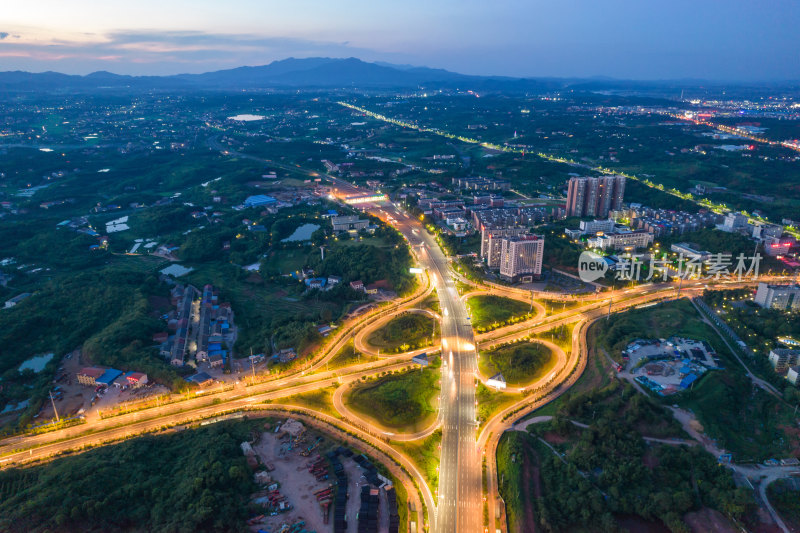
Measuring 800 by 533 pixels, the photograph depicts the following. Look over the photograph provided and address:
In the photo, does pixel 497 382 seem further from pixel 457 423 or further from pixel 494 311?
pixel 494 311

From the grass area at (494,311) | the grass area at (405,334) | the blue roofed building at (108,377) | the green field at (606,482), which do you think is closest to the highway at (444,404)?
the grass area at (494,311)

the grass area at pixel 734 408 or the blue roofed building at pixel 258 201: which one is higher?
the blue roofed building at pixel 258 201

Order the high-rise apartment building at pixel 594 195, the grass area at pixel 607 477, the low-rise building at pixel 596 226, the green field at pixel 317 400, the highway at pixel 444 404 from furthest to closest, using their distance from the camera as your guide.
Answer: the high-rise apartment building at pixel 594 195, the low-rise building at pixel 596 226, the green field at pixel 317 400, the highway at pixel 444 404, the grass area at pixel 607 477

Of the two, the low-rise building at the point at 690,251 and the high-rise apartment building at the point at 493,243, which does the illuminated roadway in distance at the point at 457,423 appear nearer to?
the high-rise apartment building at the point at 493,243

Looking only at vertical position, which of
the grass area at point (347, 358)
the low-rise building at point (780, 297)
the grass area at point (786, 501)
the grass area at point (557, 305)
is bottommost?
the grass area at point (347, 358)

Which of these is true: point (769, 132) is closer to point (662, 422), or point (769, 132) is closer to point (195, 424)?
point (662, 422)

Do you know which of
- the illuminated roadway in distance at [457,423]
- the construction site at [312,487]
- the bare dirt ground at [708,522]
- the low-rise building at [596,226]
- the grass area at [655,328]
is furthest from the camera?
the low-rise building at [596,226]

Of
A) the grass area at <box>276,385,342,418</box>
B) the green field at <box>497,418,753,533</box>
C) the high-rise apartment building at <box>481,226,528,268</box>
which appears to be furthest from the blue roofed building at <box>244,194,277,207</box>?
the green field at <box>497,418,753,533</box>
